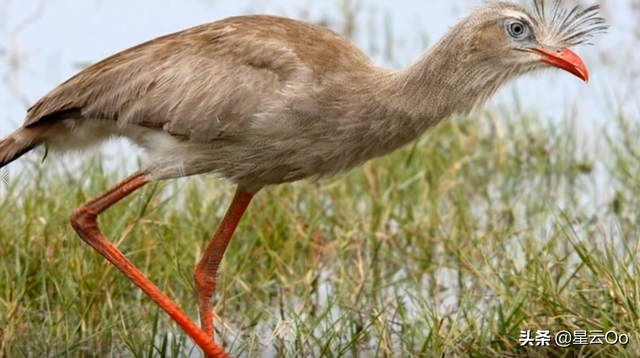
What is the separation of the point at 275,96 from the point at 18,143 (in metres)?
1.02

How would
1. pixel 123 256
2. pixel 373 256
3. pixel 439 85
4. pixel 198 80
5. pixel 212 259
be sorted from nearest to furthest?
pixel 439 85 → pixel 198 80 → pixel 123 256 → pixel 212 259 → pixel 373 256

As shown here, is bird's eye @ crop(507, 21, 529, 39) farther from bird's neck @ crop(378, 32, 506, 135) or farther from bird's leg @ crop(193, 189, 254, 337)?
bird's leg @ crop(193, 189, 254, 337)

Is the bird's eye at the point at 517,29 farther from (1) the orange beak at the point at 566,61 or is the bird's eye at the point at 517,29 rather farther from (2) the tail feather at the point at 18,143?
(2) the tail feather at the point at 18,143

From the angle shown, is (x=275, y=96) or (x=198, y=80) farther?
(x=198, y=80)

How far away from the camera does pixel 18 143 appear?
5887mm

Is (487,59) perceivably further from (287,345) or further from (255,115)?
(287,345)

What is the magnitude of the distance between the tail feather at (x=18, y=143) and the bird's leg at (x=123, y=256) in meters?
0.30

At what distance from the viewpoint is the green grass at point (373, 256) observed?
18.8ft

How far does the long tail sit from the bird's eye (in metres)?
1.73

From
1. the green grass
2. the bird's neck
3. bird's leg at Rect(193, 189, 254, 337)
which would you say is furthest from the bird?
the green grass

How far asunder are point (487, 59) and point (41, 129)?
64.6 inches

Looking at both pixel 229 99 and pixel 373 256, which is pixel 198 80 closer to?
pixel 229 99

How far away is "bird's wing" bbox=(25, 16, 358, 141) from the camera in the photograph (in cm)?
557

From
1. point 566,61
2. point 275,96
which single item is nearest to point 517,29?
point 566,61
